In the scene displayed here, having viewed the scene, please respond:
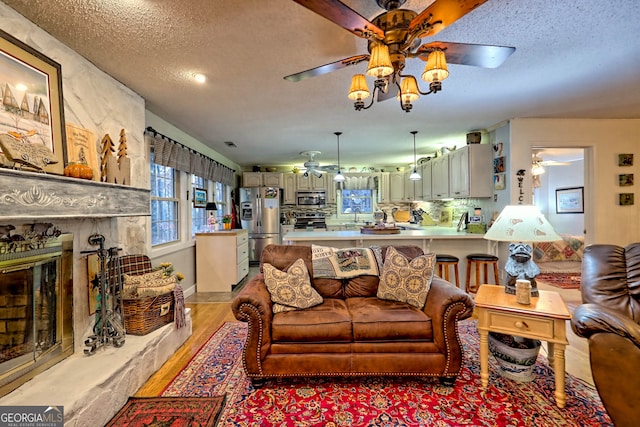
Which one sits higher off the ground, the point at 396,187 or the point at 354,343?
the point at 396,187

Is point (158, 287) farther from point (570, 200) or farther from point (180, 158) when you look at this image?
point (570, 200)

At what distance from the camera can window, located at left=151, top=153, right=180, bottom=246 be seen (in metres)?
3.67

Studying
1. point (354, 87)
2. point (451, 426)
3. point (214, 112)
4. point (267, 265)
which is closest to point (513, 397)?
point (451, 426)

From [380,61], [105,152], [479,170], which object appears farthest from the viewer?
[479,170]

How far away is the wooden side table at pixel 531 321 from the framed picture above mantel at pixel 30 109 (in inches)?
114

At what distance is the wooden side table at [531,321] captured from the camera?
1.83 metres

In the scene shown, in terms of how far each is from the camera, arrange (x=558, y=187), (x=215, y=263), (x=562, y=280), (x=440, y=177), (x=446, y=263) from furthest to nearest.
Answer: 1. (x=558, y=187)
2. (x=440, y=177)
3. (x=562, y=280)
4. (x=215, y=263)
5. (x=446, y=263)

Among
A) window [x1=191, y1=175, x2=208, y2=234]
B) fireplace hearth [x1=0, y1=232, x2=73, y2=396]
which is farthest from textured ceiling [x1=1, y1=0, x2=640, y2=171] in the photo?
fireplace hearth [x1=0, y1=232, x2=73, y2=396]

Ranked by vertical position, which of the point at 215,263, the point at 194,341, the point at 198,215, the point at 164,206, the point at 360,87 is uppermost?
the point at 360,87

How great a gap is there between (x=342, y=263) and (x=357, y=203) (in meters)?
5.16

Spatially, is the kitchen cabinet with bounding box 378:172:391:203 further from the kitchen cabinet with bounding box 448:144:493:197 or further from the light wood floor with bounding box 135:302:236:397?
the light wood floor with bounding box 135:302:236:397

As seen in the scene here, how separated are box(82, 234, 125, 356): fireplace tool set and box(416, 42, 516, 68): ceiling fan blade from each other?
2562 mm

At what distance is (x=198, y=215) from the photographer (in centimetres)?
501

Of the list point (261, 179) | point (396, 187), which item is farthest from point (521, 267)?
point (261, 179)
